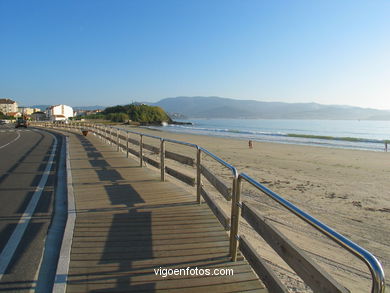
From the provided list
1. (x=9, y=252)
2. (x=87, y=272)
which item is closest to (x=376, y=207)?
(x=87, y=272)

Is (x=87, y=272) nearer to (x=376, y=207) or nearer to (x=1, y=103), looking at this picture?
(x=376, y=207)

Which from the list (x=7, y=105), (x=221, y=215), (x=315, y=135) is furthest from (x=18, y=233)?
(x=7, y=105)

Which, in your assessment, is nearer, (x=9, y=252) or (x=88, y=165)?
(x=9, y=252)

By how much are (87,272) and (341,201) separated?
281 inches

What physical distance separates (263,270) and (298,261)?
26.8 inches

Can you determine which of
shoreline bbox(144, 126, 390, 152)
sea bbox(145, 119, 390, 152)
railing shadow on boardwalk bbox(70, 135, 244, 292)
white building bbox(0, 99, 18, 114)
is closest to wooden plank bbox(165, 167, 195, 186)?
railing shadow on boardwalk bbox(70, 135, 244, 292)

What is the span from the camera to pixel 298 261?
2320mm

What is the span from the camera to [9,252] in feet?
12.3

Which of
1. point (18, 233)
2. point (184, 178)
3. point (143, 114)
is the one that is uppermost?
point (143, 114)

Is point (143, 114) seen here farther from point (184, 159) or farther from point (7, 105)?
point (184, 159)

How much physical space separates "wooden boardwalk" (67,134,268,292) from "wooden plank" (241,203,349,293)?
1.97 ft

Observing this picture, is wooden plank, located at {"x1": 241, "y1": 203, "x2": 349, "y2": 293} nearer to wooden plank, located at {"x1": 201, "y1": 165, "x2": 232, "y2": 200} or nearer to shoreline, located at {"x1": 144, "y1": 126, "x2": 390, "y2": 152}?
wooden plank, located at {"x1": 201, "y1": 165, "x2": 232, "y2": 200}

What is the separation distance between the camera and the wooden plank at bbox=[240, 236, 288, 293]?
2.62 meters

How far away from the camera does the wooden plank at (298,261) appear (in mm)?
1941
